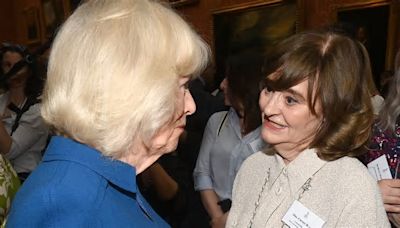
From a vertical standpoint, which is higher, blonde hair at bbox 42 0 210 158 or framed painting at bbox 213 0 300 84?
blonde hair at bbox 42 0 210 158

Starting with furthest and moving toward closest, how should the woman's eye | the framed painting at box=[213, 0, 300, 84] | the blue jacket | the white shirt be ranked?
the framed painting at box=[213, 0, 300, 84] → the white shirt → the woman's eye → the blue jacket

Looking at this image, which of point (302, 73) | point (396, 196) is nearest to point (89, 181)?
point (302, 73)

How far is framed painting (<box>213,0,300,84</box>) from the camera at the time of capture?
499cm

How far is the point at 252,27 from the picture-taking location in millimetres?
5508

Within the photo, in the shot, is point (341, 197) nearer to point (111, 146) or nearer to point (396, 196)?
point (396, 196)

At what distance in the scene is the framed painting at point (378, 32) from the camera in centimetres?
396

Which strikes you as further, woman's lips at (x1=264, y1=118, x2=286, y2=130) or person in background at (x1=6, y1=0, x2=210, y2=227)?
woman's lips at (x1=264, y1=118, x2=286, y2=130)

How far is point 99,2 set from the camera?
0.99 meters

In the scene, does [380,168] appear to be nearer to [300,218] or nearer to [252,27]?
[300,218]

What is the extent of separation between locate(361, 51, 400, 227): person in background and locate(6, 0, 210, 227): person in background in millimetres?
1178

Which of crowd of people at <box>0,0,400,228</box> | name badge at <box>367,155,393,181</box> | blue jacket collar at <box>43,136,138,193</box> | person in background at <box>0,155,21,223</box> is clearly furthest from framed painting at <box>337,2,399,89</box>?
blue jacket collar at <box>43,136,138,193</box>

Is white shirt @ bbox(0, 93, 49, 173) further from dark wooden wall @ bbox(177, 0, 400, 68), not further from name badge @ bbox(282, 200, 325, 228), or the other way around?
name badge @ bbox(282, 200, 325, 228)

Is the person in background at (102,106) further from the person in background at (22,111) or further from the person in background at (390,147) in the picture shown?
the person in background at (22,111)

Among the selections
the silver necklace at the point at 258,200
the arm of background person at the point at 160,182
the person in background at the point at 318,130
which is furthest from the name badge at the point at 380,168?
the arm of background person at the point at 160,182
